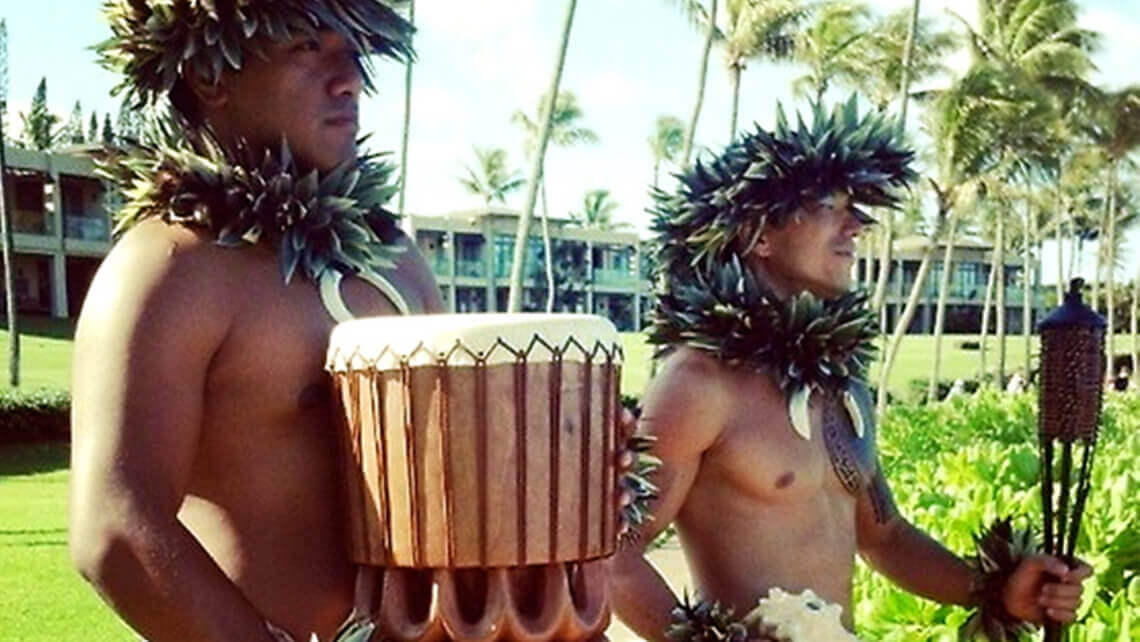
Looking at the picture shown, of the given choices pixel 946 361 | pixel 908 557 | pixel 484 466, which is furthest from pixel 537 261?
pixel 484 466

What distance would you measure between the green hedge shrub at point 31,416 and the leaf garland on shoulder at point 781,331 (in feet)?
68.3

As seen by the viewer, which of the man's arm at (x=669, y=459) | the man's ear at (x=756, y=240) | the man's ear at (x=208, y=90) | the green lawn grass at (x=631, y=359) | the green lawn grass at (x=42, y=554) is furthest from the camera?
the green lawn grass at (x=631, y=359)

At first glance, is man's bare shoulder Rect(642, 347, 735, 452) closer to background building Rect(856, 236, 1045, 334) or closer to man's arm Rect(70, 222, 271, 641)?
man's arm Rect(70, 222, 271, 641)

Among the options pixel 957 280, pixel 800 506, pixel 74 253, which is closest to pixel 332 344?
pixel 800 506

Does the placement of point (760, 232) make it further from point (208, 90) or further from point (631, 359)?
point (631, 359)

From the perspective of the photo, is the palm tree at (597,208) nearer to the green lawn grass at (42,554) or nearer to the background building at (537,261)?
the background building at (537,261)

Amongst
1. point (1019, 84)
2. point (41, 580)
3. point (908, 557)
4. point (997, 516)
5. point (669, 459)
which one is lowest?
point (41, 580)

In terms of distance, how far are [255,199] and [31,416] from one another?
2201 cm

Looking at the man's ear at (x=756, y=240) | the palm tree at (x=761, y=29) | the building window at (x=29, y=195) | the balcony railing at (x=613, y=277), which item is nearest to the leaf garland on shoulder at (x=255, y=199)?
the man's ear at (x=756, y=240)

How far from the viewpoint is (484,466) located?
1.57 m

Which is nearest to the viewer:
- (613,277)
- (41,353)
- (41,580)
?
(41,580)

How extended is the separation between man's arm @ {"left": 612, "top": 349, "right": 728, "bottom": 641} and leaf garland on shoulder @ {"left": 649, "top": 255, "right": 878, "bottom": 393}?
2.5 inches

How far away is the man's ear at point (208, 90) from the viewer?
1.81 m

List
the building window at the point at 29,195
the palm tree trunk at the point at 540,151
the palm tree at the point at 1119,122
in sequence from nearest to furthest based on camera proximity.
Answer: the palm tree trunk at the point at 540,151 < the palm tree at the point at 1119,122 < the building window at the point at 29,195
